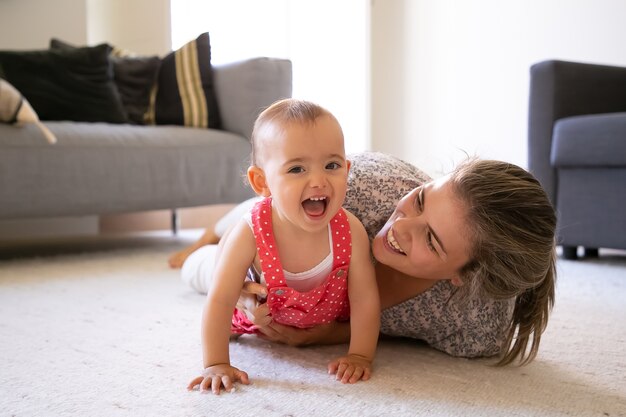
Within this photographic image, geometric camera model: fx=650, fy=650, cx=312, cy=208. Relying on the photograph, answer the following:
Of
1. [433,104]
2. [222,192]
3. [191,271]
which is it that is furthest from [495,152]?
[191,271]

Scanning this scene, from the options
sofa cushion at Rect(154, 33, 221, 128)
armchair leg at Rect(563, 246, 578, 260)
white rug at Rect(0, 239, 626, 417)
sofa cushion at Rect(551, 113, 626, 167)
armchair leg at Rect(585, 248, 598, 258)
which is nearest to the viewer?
white rug at Rect(0, 239, 626, 417)

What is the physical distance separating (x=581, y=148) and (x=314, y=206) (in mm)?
1392

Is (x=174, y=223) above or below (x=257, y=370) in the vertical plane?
below

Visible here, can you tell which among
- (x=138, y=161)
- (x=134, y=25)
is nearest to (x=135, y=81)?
(x=138, y=161)

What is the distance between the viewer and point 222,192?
7.97ft

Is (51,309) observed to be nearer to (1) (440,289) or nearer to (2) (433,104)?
(1) (440,289)

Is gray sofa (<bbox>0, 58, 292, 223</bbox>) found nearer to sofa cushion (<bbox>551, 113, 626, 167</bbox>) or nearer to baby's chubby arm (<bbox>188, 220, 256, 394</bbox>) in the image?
sofa cushion (<bbox>551, 113, 626, 167</bbox>)

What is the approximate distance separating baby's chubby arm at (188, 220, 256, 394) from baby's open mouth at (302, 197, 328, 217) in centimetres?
11

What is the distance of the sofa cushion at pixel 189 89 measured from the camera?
8.50 ft

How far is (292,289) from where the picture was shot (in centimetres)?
99

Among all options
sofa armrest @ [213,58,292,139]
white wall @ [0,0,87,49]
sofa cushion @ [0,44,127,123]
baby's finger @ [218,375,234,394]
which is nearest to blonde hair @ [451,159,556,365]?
baby's finger @ [218,375,234,394]

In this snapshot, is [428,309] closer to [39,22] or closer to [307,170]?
[307,170]

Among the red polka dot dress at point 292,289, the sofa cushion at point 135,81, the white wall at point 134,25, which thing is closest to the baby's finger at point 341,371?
the red polka dot dress at point 292,289

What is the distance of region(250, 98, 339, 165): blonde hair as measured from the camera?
0.91 m
